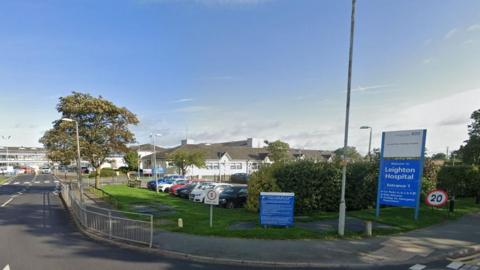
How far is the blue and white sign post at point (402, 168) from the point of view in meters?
14.7

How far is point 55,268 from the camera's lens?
27.3 feet

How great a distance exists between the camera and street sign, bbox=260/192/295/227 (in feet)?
40.1

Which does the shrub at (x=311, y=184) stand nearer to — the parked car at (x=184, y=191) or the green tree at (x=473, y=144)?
the parked car at (x=184, y=191)

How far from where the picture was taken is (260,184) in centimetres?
1744

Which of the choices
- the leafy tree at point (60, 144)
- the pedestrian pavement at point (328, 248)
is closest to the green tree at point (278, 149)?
the leafy tree at point (60, 144)

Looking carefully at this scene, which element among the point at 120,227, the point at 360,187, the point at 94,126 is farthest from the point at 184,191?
the point at 120,227

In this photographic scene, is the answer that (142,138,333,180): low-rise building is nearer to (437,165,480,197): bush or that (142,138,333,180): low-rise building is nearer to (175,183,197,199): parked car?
(175,183,197,199): parked car


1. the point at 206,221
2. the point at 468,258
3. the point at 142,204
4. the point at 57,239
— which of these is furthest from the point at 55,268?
the point at 142,204

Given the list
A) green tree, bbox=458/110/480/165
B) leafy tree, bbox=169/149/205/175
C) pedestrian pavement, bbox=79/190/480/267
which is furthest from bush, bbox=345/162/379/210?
leafy tree, bbox=169/149/205/175

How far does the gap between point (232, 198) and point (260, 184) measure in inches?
169

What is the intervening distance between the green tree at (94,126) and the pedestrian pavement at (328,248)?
2082 cm

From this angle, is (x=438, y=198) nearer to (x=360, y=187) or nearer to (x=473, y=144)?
(x=360, y=187)

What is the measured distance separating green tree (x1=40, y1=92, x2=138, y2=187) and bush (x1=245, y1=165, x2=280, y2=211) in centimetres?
1764

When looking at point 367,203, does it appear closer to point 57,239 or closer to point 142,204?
point 142,204
